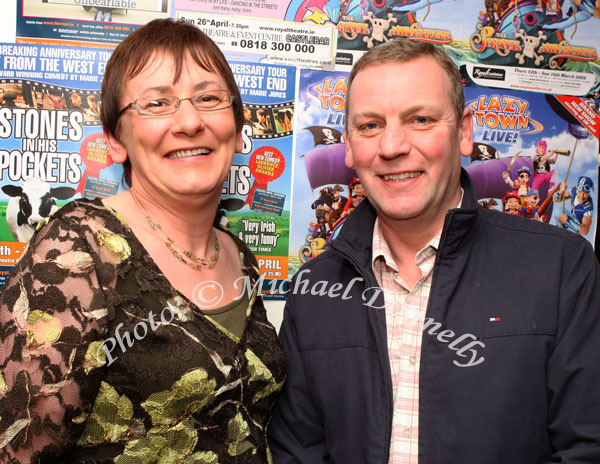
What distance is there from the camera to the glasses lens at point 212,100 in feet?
3.61

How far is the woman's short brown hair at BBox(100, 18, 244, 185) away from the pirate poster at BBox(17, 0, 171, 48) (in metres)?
0.25

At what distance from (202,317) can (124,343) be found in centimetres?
16

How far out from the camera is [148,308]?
98cm

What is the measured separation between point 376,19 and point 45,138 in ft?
3.01

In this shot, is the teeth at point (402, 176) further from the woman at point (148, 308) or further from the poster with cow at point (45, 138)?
the poster with cow at point (45, 138)

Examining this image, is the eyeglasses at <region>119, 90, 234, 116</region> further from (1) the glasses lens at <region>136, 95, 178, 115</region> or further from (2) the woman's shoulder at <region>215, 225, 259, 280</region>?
(2) the woman's shoulder at <region>215, 225, 259, 280</region>

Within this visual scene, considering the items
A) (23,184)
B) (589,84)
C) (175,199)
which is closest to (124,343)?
(175,199)

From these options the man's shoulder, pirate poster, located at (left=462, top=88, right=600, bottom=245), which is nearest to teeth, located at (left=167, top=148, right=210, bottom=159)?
the man's shoulder

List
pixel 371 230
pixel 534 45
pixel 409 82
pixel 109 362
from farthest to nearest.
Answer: pixel 534 45 < pixel 371 230 < pixel 409 82 < pixel 109 362

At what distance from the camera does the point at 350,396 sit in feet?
3.78

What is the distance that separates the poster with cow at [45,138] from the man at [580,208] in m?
1.26

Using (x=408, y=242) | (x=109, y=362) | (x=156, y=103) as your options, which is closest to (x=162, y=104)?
(x=156, y=103)

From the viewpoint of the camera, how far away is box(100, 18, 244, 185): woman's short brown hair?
3.53 ft

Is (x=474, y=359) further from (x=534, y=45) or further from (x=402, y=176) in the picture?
(x=534, y=45)
